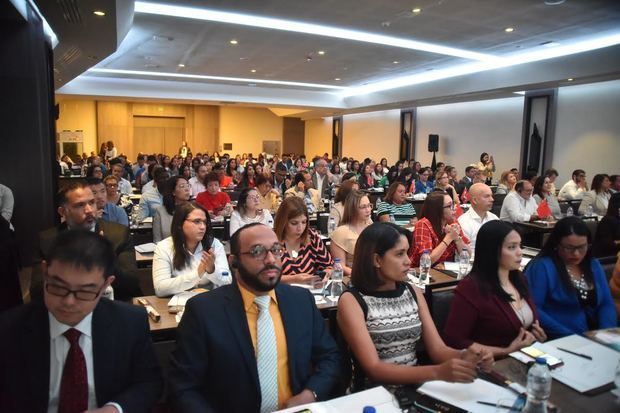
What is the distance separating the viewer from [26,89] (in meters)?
6.14

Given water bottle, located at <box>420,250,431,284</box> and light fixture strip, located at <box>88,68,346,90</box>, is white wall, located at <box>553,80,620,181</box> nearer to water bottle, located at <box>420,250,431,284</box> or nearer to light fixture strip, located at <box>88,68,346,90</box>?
light fixture strip, located at <box>88,68,346,90</box>

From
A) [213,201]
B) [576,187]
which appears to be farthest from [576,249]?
[576,187]

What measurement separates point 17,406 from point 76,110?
22401 millimetres

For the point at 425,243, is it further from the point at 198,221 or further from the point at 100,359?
the point at 100,359

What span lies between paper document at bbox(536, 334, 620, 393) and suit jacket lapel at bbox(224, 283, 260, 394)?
1.38 meters

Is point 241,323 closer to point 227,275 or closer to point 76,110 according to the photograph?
point 227,275

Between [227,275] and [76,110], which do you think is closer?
[227,275]

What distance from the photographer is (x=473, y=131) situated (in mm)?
15016

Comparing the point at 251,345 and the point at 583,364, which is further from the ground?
the point at 251,345

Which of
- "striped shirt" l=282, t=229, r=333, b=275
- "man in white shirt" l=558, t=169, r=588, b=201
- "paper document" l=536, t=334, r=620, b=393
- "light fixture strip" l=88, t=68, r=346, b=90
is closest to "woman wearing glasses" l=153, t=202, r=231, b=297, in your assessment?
"striped shirt" l=282, t=229, r=333, b=275

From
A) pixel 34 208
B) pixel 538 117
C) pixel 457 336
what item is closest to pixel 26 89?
pixel 34 208

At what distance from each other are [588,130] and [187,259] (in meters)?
11.7

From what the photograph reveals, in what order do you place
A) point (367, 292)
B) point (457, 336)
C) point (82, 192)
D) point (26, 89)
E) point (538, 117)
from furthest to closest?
point (538, 117) → point (26, 89) → point (82, 192) → point (457, 336) → point (367, 292)

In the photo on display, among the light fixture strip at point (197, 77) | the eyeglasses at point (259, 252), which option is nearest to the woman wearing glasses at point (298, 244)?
the eyeglasses at point (259, 252)
